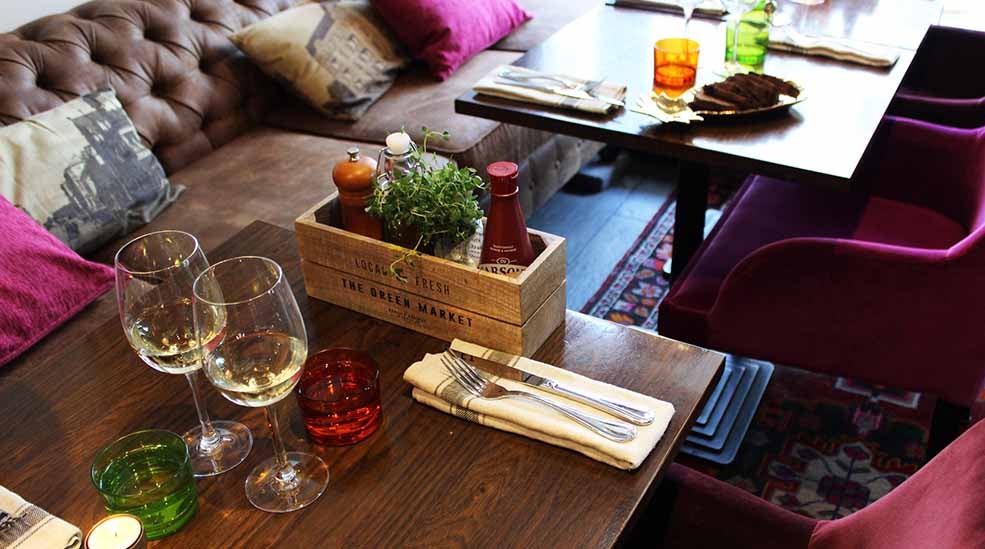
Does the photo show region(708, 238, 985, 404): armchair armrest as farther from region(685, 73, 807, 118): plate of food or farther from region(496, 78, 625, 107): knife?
region(496, 78, 625, 107): knife

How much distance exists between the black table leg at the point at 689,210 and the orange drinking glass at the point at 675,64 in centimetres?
25

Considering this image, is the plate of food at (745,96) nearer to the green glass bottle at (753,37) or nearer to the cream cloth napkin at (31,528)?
the green glass bottle at (753,37)

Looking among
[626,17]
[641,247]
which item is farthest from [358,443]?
[641,247]

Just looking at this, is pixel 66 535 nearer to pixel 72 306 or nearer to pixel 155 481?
pixel 155 481

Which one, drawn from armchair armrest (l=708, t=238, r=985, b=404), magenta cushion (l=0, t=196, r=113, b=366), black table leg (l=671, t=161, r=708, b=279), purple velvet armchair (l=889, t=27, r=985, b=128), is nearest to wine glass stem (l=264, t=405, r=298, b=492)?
magenta cushion (l=0, t=196, r=113, b=366)

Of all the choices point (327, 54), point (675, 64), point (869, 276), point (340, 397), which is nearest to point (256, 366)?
point (340, 397)

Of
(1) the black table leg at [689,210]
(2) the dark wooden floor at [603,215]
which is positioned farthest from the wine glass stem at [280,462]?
(2) the dark wooden floor at [603,215]

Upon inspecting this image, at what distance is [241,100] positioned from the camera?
8.20 ft

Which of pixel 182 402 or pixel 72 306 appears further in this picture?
pixel 72 306

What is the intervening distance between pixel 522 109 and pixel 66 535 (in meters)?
1.24

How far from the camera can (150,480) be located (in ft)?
3.09

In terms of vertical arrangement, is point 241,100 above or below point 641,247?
above

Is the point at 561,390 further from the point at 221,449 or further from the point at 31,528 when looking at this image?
the point at 31,528

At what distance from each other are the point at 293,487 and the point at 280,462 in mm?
34
